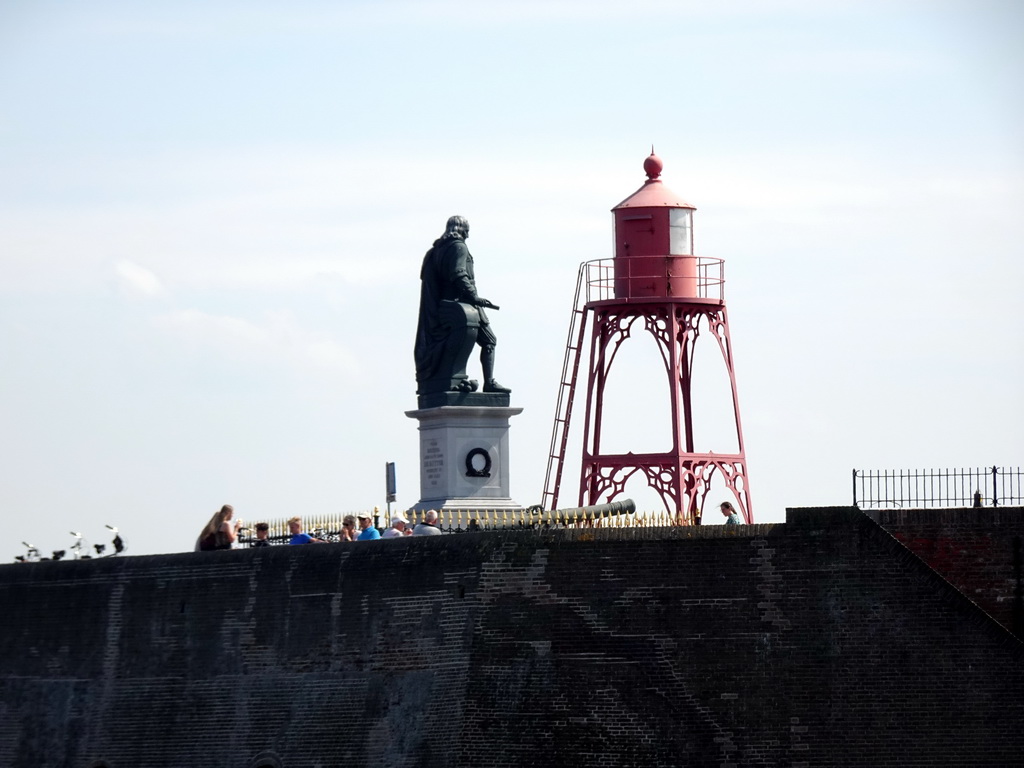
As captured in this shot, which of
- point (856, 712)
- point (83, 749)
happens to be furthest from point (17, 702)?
point (856, 712)

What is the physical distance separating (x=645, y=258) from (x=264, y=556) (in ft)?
36.8

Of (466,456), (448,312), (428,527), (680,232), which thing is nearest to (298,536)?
(428,527)

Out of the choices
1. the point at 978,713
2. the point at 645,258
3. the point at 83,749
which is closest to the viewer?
the point at 978,713

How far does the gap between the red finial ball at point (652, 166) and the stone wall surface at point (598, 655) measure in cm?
1304

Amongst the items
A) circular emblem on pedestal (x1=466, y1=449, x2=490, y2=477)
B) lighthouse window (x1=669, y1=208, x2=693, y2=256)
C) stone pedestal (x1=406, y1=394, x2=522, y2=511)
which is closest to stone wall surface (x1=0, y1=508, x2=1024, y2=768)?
stone pedestal (x1=406, y1=394, x2=522, y2=511)

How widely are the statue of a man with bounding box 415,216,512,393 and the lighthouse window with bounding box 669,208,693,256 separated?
4132 mm

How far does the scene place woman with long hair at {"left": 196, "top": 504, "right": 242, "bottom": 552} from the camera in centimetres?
4310

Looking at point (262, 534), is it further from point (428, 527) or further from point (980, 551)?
point (980, 551)

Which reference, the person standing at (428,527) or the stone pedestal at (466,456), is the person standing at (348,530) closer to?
the person standing at (428,527)

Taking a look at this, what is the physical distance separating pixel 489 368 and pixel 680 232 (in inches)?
187

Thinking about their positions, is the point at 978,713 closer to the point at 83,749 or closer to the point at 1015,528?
the point at 1015,528

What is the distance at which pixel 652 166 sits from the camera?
50.6 metres

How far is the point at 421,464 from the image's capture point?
1972 inches

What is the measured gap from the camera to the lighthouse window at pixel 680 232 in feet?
162
